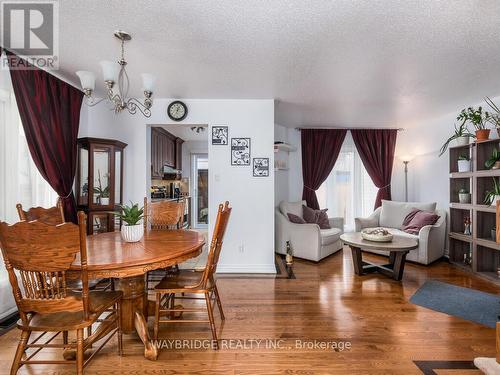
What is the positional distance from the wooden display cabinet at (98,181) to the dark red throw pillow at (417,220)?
4.55 m

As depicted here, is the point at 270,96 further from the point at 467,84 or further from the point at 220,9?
the point at 467,84

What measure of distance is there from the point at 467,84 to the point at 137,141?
435cm

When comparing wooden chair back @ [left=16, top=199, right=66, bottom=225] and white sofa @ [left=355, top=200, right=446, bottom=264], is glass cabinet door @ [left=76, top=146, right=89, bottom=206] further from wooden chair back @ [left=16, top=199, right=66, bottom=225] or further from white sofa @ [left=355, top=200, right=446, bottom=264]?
white sofa @ [left=355, top=200, right=446, bottom=264]

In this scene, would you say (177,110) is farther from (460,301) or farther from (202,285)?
(460,301)

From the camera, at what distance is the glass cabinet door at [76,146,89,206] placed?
3250 mm

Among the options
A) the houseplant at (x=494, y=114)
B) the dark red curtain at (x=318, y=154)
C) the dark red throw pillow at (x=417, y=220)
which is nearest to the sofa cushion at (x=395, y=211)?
the dark red throw pillow at (x=417, y=220)

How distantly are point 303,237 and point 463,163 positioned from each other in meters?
2.57

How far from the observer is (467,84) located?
3.16 m

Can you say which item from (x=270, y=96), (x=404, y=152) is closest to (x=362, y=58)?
(x=270, y=96)

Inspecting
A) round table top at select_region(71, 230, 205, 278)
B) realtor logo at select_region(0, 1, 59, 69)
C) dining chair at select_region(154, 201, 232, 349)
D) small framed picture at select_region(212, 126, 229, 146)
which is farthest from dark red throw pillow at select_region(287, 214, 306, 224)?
realtor logo at select_region(0, 1, 59, 69)

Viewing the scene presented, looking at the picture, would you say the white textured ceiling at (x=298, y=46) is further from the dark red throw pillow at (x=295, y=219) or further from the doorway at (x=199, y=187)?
the doorway at (x=199, y=187)

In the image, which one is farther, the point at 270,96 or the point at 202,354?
the point at 270,96

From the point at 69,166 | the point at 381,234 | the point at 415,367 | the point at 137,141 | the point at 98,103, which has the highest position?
the point at 98,103

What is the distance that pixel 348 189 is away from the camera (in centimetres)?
565
